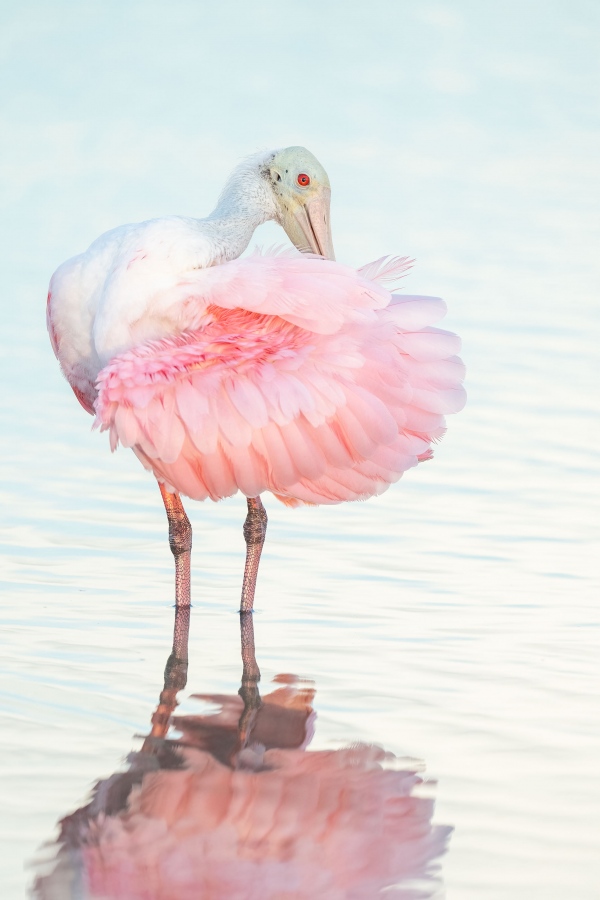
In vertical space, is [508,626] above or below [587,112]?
below

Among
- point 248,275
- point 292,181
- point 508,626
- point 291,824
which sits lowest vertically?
point 291,824

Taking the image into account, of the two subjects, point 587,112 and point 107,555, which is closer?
point 107,555

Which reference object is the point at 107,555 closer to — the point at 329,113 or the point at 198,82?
the point at 329,113

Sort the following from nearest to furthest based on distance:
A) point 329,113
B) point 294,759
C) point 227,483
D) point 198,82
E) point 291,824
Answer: point 291,824 → point 294,759 → point 227,483 → point 329,113 → point 198,82

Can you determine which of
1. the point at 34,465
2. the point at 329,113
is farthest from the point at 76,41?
the point at 34,465

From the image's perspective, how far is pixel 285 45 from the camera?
2598 centimetres

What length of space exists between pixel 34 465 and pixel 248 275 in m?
3.27

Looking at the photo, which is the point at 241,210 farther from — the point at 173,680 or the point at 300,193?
the point at 173,680

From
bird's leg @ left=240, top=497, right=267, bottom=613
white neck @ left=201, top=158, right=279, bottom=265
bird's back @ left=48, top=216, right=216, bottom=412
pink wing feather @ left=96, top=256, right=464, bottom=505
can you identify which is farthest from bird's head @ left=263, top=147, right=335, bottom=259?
bird's leg @ left=240, top=497, right=267, bottom=613

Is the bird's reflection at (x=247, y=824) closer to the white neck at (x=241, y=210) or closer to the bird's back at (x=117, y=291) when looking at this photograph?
the bird's back at (x=117, y=291)

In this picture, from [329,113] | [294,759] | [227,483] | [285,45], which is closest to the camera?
[294,759]

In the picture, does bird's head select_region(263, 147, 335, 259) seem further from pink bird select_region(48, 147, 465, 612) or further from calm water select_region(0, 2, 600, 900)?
calm water select_region(0, 2, 600, 900)

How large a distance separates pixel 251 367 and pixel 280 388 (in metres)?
0.15

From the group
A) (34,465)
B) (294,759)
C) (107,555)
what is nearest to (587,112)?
(34,465)
